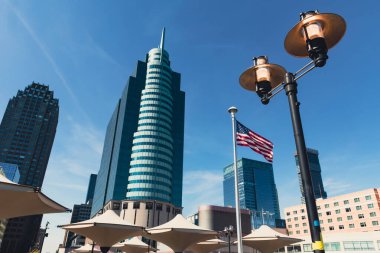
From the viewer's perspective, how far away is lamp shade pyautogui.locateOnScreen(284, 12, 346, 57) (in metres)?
4.96

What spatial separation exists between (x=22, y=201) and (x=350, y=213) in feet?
358

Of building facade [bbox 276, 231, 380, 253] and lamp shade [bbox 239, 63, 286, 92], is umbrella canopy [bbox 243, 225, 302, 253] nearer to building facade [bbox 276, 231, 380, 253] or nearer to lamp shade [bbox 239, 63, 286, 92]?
lamp shade [bbox 239, 63, 286, 92]

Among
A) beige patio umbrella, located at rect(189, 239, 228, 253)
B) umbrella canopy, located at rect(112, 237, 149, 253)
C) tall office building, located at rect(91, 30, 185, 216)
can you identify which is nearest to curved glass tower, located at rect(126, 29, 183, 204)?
tall office building, located at rect(91, 30, 185, 216)

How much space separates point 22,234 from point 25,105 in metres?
76.5

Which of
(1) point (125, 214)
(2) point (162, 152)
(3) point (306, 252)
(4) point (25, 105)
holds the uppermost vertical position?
(4) point (25, 105)

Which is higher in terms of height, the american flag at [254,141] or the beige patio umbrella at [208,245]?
the american flag at [254,141]

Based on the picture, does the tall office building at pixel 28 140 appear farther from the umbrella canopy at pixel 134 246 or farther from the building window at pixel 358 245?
the building window at pixel 358 245

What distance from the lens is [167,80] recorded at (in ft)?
361

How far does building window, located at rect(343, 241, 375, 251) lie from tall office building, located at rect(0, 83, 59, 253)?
502 feet

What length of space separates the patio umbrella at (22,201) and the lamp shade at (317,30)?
8.10 metres

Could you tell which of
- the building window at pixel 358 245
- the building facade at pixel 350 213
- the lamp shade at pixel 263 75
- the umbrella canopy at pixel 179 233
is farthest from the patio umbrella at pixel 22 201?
Answer: the building facade at pixel 350 213

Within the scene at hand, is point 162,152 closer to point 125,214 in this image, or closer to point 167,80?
point 125,214

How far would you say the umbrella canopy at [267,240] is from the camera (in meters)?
20.4

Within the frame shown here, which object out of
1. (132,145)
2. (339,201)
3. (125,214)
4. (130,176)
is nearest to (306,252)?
(339,201)
